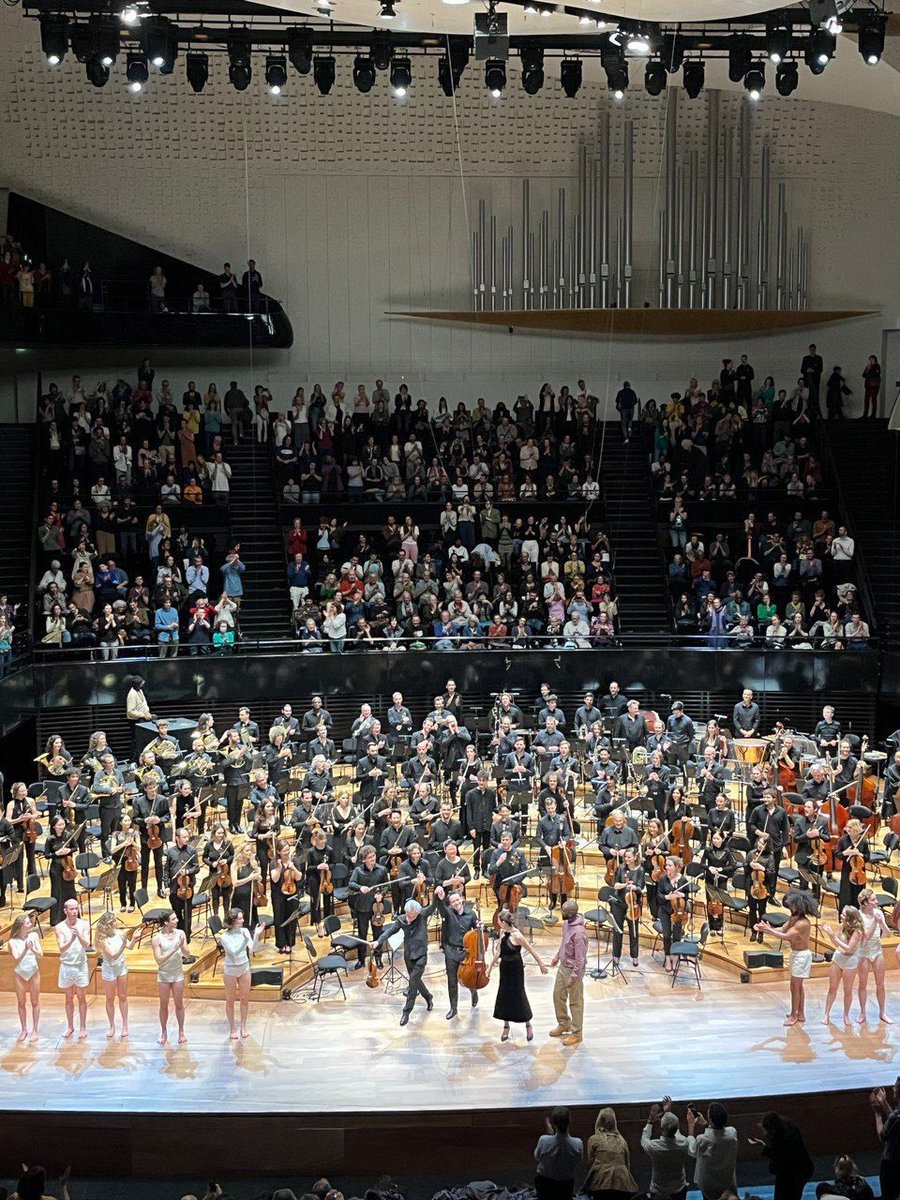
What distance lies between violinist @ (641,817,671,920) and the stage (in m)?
0.83

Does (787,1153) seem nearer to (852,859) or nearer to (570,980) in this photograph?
(570,980)

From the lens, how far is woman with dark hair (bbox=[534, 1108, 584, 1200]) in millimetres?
9898

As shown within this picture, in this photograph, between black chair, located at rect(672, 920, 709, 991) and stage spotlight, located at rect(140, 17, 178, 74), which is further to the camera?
stage spotlight, located at rect(140, 17, 178, 74)

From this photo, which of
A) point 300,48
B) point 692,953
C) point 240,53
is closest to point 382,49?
point 300,48

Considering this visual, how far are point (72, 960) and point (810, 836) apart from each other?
7799mm

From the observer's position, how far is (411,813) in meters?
16.6

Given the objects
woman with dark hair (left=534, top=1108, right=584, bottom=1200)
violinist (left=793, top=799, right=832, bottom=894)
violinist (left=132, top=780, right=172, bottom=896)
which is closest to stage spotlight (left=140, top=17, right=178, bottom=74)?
violinist (left=132, top=780, right=172, bottom=896)

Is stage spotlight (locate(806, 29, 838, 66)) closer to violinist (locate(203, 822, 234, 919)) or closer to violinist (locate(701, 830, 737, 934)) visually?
violinist (locate(701, 830, 737, 934))

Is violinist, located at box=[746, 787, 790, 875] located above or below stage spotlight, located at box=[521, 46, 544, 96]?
below

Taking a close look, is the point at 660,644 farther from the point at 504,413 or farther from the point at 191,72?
the point at 191,72

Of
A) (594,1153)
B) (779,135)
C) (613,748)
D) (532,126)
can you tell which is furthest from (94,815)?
(779,135)

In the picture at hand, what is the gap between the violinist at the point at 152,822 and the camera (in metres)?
16.2

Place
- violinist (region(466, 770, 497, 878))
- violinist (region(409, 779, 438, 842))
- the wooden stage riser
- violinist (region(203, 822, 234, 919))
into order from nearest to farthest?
the wooden stage riser
violinist (region(203, 822, 234, 919))
violinist (region(409, 779, 438, 842))
violinist (region(466, 770, 497, 878))

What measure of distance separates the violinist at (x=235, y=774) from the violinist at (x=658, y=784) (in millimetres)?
5037
